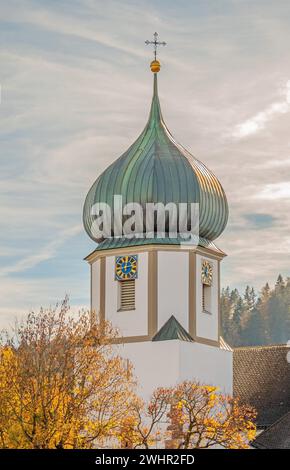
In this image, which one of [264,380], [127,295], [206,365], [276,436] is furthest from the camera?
[264,380]

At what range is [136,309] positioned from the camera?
45688mm

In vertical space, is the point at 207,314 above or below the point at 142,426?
above

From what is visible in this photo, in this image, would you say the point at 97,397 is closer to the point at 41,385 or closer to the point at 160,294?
the point at 41,385

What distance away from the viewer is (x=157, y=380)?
148ft

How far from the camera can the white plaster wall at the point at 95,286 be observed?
46781mm

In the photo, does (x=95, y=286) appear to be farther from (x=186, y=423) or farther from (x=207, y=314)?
(x=186, y=423)

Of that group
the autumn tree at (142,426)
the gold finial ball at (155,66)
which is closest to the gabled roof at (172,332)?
the autumn tree at (142,426)

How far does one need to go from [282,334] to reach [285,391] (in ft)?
184

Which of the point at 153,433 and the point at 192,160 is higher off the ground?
the point at 192,160

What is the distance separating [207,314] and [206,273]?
140cm

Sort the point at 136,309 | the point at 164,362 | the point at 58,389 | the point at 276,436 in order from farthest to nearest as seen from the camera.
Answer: the point at 276,436 → the point at 136,309 → the point at 164,362 → the point at 58,389

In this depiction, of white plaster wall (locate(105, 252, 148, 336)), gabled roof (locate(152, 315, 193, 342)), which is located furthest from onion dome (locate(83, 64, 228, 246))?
gabled roof (locate(152, 315, 193, 342))

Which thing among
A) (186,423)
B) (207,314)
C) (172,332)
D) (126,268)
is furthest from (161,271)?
(186,423)
